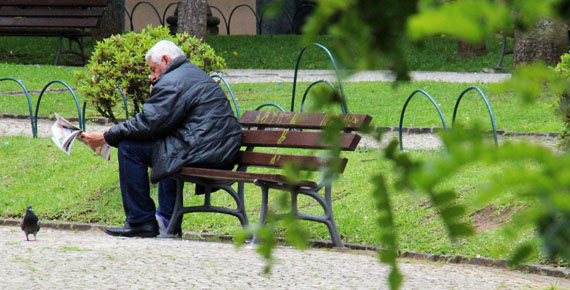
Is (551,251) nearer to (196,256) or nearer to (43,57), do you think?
(196,256)

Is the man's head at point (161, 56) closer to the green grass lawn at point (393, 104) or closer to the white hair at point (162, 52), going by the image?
the white hair at point (162, 52)

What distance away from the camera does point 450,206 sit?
1.12m

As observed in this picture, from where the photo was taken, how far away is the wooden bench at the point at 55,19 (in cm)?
1903

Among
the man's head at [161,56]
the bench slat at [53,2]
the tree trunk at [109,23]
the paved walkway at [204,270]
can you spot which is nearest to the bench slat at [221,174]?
the paved walkway at [204,270]

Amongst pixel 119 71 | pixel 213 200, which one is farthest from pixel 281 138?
pixel 119 71

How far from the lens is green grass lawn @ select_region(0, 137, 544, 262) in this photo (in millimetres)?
6234

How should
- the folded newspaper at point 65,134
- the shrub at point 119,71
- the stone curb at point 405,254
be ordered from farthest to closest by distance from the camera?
1. the shrub at point 119,71
2. the folded newspaper at point 65,134
3. the stone curb at point 405,254

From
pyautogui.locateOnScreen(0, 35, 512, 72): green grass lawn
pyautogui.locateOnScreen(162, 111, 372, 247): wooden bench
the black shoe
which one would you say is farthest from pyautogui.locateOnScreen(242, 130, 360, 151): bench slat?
pyautogui.locateOnScreen(0, 35, 512, 72): green grass lawn

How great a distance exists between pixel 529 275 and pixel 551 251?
4.30 m

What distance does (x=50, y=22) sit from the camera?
63.5 ft

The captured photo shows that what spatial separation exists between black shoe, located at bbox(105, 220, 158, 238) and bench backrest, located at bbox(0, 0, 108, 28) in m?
13.0

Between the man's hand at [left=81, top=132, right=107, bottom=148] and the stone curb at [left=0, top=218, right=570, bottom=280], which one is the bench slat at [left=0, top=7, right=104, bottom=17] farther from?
the man's hand at [left=81, top=132, right=107, bottom=148]

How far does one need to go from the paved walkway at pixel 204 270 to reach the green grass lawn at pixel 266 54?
471 inches

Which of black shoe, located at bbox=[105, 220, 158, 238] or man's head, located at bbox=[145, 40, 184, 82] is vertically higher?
man's head, located at bbox=[145, 40, 184, 82]
